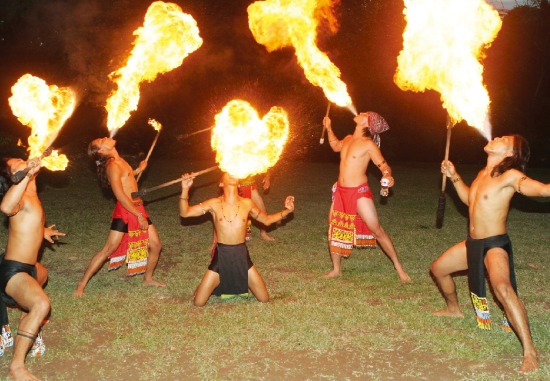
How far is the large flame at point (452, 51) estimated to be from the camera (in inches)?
236

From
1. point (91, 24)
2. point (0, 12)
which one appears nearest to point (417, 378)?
point (91, 24)

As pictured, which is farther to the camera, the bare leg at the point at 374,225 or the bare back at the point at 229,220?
the bare leg at the point at 374,225

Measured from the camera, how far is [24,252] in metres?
4.80

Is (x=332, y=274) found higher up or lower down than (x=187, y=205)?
lower down

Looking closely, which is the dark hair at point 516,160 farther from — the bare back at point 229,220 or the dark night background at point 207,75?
the dark night background at point 207,75

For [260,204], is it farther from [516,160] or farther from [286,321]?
[516,160]

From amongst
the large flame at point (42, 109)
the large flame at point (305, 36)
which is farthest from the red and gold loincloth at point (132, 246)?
the large flame at point (305, 36)

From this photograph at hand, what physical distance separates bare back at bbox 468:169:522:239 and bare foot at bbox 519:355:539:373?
43.6 inches

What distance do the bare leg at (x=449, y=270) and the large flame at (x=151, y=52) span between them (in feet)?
14.0

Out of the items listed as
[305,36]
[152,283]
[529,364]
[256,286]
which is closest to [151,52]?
[305,36]

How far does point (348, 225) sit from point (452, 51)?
259cm

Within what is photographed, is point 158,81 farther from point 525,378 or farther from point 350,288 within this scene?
point 525,378

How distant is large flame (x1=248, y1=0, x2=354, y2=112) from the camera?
327 inches

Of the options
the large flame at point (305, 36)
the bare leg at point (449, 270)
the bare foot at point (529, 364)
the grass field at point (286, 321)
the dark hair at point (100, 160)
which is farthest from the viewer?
the large flame at point (305, 36)
